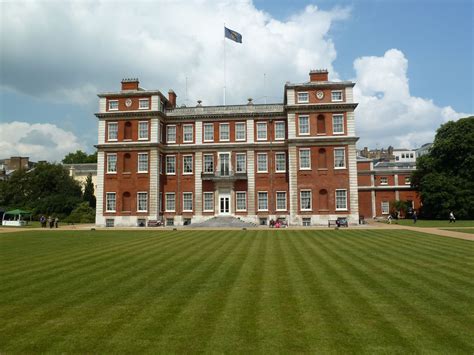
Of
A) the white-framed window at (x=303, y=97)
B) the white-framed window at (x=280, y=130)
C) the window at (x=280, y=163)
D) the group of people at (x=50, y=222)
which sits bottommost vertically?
the group of people at (x=50, y=222)

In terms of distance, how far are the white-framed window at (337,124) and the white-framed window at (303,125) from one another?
2949 millimetres

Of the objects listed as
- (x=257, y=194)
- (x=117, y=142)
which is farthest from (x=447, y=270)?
(x=117, y=142)

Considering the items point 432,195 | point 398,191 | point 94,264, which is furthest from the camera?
point 398,191

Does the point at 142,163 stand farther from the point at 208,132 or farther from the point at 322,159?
the point at 322,159

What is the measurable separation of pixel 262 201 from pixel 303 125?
10006mm

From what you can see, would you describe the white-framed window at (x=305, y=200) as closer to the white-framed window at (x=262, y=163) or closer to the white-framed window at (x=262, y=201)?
the white-framed window at (x=262, y=201)

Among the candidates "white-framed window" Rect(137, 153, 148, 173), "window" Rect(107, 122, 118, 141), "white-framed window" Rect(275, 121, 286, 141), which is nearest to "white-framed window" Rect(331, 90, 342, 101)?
"white-framed window" Rect(275, 121, 286, 141)

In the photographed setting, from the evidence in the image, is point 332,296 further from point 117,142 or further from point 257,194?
point 117,142

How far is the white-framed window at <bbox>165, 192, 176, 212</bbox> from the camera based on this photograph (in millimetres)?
43938

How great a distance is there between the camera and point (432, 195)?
155ft

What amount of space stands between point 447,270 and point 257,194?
31.1 meters

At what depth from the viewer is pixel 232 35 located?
4100 cm

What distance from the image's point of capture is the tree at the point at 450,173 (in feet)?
151

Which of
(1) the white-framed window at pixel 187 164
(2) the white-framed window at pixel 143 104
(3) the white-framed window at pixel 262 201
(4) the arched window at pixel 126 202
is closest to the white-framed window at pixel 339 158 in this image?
(3) the white-framed window at pixel 262 201
